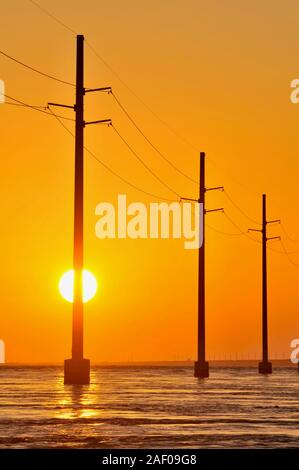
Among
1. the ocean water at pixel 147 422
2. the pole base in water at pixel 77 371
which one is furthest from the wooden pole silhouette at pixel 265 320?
the ocean water at pixel 147 422

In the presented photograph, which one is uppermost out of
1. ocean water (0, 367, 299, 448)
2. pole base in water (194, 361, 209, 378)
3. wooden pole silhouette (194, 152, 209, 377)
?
wooden pole silhouette (194, 152, 209, 377)

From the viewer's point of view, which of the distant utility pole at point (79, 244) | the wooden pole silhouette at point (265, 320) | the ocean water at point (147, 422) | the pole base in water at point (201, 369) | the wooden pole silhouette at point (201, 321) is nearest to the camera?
the ocean water at point (147, 422)

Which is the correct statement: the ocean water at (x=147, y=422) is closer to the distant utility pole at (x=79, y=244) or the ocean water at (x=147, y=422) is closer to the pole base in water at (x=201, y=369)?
the distant utility pole at (x=79, y=244)

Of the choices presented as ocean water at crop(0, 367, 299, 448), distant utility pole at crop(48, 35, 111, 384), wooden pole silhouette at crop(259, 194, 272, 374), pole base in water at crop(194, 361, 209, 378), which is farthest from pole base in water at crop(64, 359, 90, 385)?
wooden pole silhouette at crop(259, 194, 272, 374)

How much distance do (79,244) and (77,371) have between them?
16.8 feet

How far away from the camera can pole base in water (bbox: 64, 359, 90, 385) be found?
45.4 meters

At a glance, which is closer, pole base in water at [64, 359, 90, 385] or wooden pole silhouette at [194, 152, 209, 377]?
pole base in water at [64, 359, 90, 385]

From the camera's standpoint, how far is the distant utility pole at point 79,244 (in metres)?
44.4

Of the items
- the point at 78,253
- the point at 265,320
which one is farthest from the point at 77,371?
the point at 265,320

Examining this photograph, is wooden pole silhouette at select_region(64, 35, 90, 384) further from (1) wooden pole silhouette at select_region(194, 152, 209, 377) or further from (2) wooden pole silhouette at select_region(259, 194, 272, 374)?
(2) wooden pole silhouette at select_region(259, 194, 272, 374)

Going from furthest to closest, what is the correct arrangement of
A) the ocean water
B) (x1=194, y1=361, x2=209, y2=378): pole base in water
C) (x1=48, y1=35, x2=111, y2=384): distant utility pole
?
1. (x1=194, y1=361, x2=209, y2=378): pole base in water
2. (x1=48, y1=35, x2=111, y2=384): distant utility pole
3. the ocean water

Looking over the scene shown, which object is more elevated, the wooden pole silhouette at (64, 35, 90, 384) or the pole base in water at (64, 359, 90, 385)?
the wooden pole silhouette at (64, 35, 90, 384)

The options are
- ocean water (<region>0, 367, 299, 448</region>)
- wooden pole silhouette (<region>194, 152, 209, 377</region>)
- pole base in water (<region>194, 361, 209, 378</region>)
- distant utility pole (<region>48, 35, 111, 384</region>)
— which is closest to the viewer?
ocean water (<region>0, 367, 299, 448</region>)
